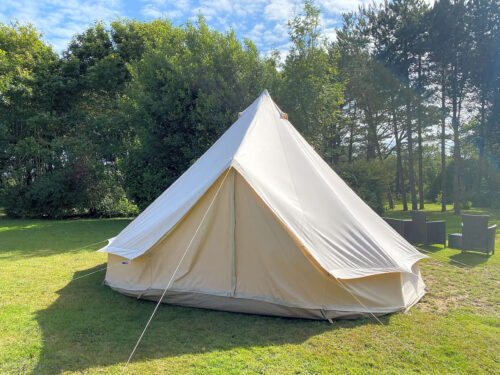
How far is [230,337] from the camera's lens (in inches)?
123

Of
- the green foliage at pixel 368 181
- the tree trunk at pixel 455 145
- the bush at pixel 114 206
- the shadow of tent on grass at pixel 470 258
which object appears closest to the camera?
the shadow of tent on grass at pixel 470 258

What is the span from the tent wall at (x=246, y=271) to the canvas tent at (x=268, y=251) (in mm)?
11

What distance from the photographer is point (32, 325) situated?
343 cm

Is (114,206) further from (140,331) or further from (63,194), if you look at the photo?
(140,331)

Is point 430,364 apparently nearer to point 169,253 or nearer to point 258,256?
point 258,256

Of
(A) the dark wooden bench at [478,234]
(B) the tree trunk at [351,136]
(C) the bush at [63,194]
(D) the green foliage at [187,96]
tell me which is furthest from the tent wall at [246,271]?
(B) the tree trunk at [351,136]

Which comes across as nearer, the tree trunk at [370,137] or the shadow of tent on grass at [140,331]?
the shadow of tent on grass at [140,331]

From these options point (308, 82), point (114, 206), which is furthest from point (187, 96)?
point (114, 206)

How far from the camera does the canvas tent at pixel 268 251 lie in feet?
11.4

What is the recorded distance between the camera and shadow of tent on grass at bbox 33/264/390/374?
9.24 feet

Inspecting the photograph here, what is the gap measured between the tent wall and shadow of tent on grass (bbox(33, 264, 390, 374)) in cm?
16

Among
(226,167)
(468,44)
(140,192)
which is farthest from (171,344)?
(468,44)

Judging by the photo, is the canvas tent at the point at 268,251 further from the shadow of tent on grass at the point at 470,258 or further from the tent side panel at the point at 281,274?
the shadow of tent on grass at the point at 470,258

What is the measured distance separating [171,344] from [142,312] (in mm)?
896
